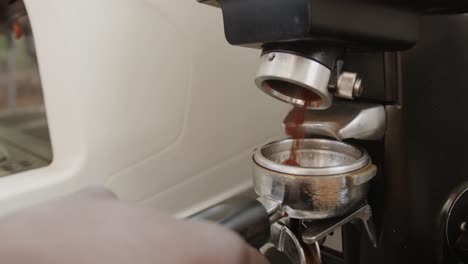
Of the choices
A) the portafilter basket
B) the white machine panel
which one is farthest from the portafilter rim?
the white machine panel

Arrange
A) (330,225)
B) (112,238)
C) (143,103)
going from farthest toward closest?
(143,103) → (330,225) → (112,238)

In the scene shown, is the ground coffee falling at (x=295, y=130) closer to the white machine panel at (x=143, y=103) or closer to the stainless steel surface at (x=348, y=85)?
the stainless steel surface at (x=348, y=85)

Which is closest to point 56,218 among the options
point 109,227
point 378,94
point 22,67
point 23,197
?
point 109,227

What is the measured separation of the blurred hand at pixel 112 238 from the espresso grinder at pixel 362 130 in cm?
4

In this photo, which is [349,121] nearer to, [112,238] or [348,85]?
[348,85]

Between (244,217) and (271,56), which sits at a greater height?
(271,56)

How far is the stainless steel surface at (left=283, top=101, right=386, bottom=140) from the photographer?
1.26 ft

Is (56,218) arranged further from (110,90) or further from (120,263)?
(110,90)

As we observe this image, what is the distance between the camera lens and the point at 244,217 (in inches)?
13.3

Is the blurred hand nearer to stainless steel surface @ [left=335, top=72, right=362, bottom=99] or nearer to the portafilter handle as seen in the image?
the portafilter handle

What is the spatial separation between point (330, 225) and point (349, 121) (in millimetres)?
86

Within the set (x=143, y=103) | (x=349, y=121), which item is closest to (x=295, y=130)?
(x=349, y=121)

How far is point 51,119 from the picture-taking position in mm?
469

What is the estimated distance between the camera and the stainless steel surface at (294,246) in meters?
0.37
